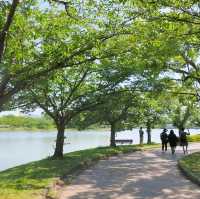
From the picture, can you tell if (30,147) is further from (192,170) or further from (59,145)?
(192,170)

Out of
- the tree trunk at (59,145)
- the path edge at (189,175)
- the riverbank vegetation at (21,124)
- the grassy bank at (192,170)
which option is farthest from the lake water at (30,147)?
the riverbank vegetation at (21,124)

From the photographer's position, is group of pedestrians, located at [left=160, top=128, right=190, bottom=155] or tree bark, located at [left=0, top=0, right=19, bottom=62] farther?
group of pedestrians, located at [left=160, top=128, right=190, bottom=155]

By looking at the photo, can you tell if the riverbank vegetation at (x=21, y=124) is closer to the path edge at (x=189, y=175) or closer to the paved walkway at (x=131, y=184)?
the paved walkway at (x=131, y=184)

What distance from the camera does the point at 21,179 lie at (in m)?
17.4

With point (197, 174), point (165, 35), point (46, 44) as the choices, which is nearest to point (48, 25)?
point (46, 44)

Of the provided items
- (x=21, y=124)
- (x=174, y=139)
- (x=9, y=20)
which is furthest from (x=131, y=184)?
(x=21, y=124)

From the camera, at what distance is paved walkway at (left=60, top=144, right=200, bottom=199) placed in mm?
13656

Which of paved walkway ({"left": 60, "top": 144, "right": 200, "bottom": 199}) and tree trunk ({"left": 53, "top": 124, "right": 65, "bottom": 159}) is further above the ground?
tree trunk ({"left": 53, "top": 124, "right": 65, "bottom": 159})

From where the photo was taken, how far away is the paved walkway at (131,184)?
44.8 feet

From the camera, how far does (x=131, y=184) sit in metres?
16.0

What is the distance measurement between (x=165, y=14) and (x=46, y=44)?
12.6 ft

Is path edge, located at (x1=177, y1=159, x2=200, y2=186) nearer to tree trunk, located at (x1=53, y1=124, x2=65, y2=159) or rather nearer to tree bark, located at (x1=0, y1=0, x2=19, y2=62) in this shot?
tree bark, located at (x1=0, y1=0, x2=19, y2=62)

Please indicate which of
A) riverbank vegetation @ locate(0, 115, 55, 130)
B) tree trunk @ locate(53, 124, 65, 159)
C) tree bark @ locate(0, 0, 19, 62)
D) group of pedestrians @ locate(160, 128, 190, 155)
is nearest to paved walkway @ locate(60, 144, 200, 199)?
tree bark @ locate(0, 0, 19, 62)

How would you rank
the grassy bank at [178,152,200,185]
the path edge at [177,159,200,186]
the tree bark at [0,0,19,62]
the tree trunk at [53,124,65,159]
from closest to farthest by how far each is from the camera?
the tree bark at [0,0,19,62]
the path edge at [177,159,200,186]
the grassy bank at [178,152,200,185]
the tree trunk at [53,124,65,159]
